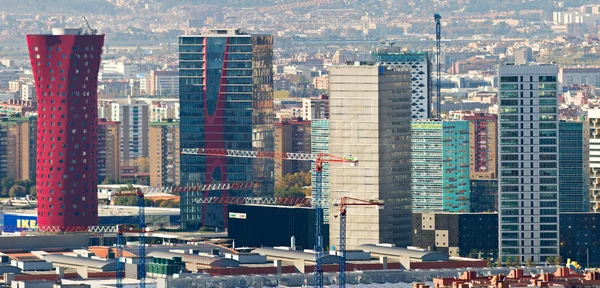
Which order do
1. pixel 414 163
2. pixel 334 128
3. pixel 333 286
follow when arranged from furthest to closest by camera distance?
1. pixel 414 163
2. pixel 334 128
3. pixel 333 286

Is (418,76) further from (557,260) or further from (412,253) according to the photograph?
(412,253)

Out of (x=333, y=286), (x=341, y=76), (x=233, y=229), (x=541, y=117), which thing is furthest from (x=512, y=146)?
(x=333, y=286)

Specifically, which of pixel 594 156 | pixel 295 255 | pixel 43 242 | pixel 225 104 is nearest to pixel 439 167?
pixel 594 156

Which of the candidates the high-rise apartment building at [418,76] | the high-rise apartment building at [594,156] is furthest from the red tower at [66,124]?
the high-rise apartment building at [594,156]

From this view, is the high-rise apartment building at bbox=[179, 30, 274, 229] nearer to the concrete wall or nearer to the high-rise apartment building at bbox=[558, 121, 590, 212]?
the high-rise apartment building at bbox=[558, 121, 590, 212]

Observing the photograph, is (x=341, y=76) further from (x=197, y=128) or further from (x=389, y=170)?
(x=197, y=128)

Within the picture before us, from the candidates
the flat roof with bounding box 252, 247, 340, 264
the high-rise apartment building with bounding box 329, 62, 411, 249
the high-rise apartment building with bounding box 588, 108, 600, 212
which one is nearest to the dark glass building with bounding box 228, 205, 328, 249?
the high-rise apartment building with bounding box 329, 62, 411, 249

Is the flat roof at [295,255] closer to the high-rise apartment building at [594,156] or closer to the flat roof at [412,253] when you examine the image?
the flat roof at [412,253]
